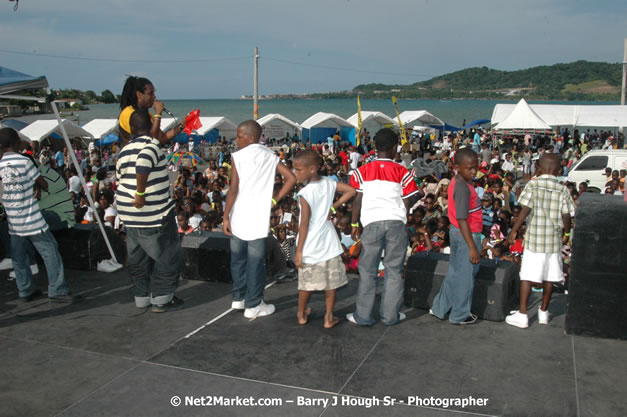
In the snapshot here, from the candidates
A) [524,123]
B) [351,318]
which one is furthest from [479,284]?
[524,123]

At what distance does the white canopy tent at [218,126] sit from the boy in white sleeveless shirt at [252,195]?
23.1 metres

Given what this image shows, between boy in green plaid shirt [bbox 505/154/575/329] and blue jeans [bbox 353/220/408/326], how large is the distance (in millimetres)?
966

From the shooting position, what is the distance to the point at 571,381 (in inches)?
144

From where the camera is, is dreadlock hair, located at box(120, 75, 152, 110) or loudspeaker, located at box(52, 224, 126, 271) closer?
dreadlock hair, located at box(120, 75, 152, 110)

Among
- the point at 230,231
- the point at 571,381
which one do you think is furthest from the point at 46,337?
the point at 571,381

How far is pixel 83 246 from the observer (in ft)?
20.8

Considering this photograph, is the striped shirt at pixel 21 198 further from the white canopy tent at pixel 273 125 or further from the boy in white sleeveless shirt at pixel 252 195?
the white canopy tent at pixel 273 125

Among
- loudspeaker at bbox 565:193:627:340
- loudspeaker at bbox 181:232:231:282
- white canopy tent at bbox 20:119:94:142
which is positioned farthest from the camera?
white canopy tent at bbox 20:119:94:142

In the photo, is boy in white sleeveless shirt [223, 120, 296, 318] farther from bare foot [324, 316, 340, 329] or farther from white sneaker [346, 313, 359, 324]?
white sneaker [346, 313, 359, 324]

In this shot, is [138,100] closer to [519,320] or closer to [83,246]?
[83,246]

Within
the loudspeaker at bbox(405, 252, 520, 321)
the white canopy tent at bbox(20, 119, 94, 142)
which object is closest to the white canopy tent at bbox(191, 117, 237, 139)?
the white canopy tent at bbox(20, 119, 94, 142)

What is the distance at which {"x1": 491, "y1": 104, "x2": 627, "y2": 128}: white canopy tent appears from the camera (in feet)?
86.3

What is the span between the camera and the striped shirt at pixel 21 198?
5047mm

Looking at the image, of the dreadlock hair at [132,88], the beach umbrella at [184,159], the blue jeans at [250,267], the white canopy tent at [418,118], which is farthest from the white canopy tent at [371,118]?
the blue jeans at [250,267]
